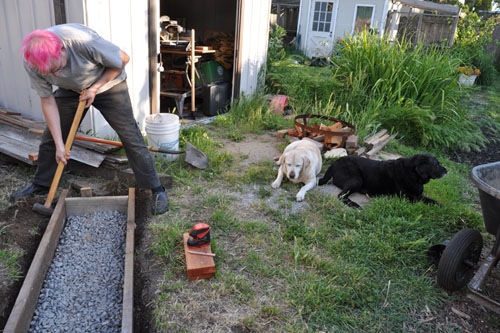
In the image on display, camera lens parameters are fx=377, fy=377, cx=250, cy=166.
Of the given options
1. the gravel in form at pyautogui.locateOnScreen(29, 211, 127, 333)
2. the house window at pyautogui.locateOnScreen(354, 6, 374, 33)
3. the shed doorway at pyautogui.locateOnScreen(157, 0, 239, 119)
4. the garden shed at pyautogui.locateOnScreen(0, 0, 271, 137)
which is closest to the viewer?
the gravel in form at pyautogui.locateOnScreen(29, 211, 127, 333)

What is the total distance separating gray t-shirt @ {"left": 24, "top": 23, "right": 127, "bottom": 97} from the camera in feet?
8.93

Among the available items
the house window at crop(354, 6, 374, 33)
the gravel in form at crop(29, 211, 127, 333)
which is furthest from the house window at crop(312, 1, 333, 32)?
the gravel in form at crop(29, 211, 127, 333)

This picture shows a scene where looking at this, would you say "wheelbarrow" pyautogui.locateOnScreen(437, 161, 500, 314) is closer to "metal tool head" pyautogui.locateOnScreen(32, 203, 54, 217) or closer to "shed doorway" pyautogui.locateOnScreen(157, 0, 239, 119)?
"metal tool head" pyautogui.locateOnScreen(32, 203, 54, 217)

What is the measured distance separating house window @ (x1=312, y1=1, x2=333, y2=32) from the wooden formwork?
1420 cm

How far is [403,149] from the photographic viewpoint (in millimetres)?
5586

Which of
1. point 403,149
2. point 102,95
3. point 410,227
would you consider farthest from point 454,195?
point 102,95

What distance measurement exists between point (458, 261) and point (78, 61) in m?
2.97

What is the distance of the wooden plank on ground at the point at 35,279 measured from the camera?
1884 millimetres

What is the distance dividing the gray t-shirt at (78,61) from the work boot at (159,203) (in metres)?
1.07

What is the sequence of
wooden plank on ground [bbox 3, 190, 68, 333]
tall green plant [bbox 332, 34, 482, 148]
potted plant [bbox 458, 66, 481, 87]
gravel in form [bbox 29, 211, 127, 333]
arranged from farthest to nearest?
potted plant [bbox 458, 66, 481, 87]
tall green plant [bbox 332, 34, 482, 148]
gravel in form [bbox 29, 211, 127, 333]
wooden plank on ground [bbox 3, 190, 68, 333]

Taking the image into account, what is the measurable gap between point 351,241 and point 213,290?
1.20 m

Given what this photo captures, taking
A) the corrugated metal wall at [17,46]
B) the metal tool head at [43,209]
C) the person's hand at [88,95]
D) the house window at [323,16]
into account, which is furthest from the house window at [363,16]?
the metal tool head at [43,209]

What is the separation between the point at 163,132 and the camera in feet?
13.9

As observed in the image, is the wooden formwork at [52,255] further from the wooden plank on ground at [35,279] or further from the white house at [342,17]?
the white house at [342,17]
